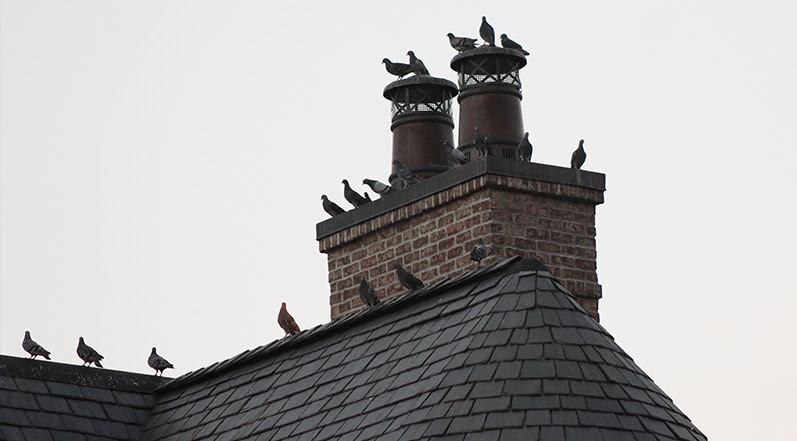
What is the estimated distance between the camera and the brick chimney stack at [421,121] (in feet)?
56.8

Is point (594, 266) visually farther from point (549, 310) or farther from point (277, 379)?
point (549, 310)

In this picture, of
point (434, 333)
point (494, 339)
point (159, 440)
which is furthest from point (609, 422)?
point (159, 440)

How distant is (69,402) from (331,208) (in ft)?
12.5

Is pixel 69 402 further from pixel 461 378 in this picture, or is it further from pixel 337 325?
pixel 461 378

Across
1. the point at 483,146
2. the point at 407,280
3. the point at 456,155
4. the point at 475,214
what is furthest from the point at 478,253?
the point at 456,155

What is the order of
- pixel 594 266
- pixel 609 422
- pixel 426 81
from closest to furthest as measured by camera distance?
pixel 609 422 < pixel 594 266 < pixel 426 81

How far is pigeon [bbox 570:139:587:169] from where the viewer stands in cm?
1581

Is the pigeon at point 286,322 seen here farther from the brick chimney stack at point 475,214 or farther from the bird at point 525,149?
the bird at point 525,149

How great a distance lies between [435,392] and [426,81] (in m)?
7.29

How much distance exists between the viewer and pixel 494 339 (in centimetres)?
1085

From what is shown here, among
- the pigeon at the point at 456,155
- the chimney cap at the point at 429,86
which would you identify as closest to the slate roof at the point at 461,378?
the pigeon at the point at 456,155

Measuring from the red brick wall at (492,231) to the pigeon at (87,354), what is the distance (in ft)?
8.28

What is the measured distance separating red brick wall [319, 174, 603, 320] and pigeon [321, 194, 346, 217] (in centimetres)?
110

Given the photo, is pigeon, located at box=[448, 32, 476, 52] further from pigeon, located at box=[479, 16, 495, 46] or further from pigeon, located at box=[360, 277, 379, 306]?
pigeon, located at box=[360, 277, 379, 306]
